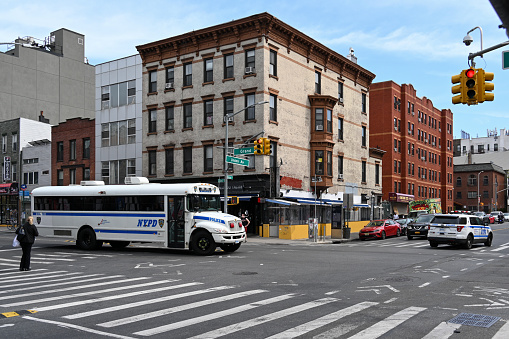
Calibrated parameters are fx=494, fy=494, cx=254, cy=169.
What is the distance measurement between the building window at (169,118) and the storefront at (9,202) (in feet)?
74.0

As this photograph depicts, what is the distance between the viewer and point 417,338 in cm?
729

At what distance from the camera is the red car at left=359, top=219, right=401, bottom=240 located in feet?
116

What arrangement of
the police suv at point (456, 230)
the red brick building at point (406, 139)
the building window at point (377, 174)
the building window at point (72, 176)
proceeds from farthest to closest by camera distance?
the red brick building at point (406, 139)
the building window at point (377, 174)
the building window at point (72, 176)
the police suv at point (456, 230)

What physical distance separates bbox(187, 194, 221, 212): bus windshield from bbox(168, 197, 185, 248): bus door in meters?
0.35

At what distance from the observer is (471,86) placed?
14.7 m

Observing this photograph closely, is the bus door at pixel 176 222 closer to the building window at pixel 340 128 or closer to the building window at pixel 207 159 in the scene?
the building window at pixel 207 159

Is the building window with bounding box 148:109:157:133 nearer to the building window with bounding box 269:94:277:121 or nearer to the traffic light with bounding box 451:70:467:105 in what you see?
the building window with bounding box 269:94:277:121

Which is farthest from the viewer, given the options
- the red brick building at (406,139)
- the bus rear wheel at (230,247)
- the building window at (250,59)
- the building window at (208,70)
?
the red brick building at (406,139)

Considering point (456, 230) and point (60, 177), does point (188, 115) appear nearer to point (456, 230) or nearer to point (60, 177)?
point (60, 177)

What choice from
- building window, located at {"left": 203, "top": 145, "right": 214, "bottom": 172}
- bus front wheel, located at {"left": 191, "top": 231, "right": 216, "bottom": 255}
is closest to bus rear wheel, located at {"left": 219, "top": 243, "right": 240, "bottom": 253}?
bus front wheel, located at {"left": 191, "top": 231, "right": 216, "bottom": 255}

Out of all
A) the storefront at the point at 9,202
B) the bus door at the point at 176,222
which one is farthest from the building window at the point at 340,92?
the storefront at the point at 9,202

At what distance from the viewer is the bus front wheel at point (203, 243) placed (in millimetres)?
20906

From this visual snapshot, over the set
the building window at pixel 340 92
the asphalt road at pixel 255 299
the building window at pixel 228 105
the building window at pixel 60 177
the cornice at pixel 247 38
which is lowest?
the asphalt road at pixel 255 299

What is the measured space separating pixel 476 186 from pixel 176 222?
332ft
